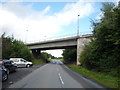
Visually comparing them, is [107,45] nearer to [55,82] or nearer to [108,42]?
[108,42]

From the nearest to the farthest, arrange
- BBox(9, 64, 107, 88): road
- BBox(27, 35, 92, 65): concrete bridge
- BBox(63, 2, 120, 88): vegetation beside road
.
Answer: BBox(9, 64, 107, 88): road → BBox(63, 2, 120, 88): vegetation beside road → BBox(27, 35, 92, 65): concrete bridge

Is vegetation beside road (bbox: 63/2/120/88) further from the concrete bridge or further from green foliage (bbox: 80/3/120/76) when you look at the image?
the concrete bridge

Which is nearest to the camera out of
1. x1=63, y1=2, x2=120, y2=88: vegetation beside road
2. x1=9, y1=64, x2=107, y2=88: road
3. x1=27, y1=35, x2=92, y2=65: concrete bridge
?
x1=9, y1=64, x2=107, y2=88: road

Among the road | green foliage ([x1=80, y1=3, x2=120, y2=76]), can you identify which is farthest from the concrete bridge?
the road

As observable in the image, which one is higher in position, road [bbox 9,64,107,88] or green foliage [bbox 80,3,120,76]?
green foliage [bbox 80,3,120,76]

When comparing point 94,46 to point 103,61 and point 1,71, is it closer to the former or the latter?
point 103,61

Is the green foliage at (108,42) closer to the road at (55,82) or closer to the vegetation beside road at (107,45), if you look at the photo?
the vegetation beside road at (107,45)

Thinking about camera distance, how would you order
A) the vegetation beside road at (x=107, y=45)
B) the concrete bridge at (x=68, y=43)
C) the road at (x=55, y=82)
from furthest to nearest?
the concrete bridge at (x=68, y=43)
the vegetation beside road at (x=107, y=45)
the road at (x=55, y=82)

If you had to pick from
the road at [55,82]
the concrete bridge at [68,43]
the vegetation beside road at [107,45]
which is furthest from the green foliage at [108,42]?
the concrete bridge at [68,43]

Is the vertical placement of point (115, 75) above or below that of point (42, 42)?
below

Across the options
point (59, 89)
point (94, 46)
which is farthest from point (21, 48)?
point (59, 89)

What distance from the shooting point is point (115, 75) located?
17.3 m

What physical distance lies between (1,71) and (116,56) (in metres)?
12.6

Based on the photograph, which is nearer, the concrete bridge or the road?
the road
